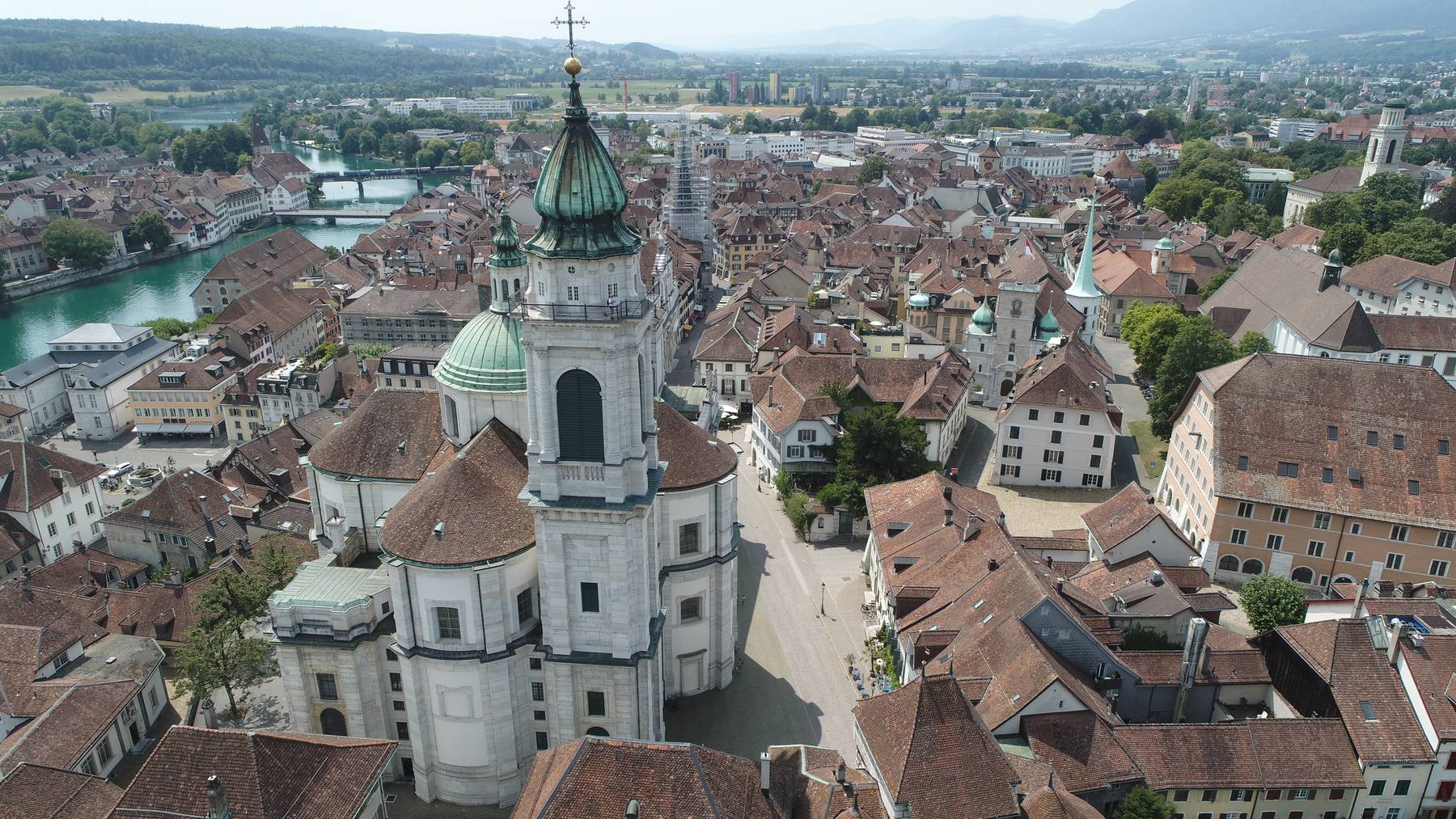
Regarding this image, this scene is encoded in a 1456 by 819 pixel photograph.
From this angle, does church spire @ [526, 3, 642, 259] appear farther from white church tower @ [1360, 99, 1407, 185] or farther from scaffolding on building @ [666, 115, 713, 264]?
white church tower @ [1360, 99, 1407, 185]

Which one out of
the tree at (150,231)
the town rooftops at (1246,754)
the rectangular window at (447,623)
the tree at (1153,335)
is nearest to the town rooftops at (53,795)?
the rectangular window at (447,623)

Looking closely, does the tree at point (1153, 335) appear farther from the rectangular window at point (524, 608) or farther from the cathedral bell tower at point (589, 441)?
the rectangular window at point (524, 608)

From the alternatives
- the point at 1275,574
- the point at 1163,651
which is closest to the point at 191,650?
the point at 1163,651

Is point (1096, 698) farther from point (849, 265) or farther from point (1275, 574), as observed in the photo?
point (849, 265)

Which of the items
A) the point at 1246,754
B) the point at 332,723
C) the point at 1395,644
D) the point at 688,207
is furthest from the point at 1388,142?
the point at 332,723

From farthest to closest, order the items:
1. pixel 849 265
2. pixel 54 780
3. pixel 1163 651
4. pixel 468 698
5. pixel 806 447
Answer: pixel 849 265
pixel 806 447
pixel 1163 651
pixel 468 698
pixel 54 780

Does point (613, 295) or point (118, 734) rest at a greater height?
point (613, 295)
